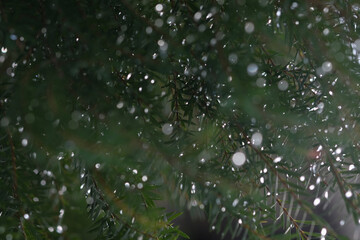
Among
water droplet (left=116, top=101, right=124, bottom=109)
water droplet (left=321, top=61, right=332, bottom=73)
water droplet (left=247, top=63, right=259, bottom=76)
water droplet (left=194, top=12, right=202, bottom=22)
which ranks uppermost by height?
water droplet (left=194, top=12, right=202, bottom=22)

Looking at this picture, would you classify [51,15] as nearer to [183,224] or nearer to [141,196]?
[141,196]

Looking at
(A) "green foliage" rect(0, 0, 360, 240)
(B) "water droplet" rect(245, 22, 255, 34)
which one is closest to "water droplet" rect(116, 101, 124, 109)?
(A) "green foliage" rect(0, 0, 360, 240)

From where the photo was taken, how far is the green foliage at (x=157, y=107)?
0.23m

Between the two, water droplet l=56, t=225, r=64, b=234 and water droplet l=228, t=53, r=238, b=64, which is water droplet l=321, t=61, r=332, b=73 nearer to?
water droplet l=228, t=53, r=238, b=64

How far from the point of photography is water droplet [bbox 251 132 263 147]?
272 millimetres

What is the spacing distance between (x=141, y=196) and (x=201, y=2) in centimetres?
19

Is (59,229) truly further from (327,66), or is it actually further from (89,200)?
(327,66)

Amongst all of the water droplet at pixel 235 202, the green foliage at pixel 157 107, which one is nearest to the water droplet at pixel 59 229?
the green foliage at pixel 157 107

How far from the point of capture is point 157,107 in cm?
29

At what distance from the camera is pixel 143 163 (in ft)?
0.87

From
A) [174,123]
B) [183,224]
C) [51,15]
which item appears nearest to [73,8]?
[51,15]

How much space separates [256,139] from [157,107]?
0.08 m

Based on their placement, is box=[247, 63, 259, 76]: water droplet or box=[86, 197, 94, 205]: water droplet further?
box=[86, 197, 94, 205]: water droplet

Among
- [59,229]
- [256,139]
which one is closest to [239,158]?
[256,139]
